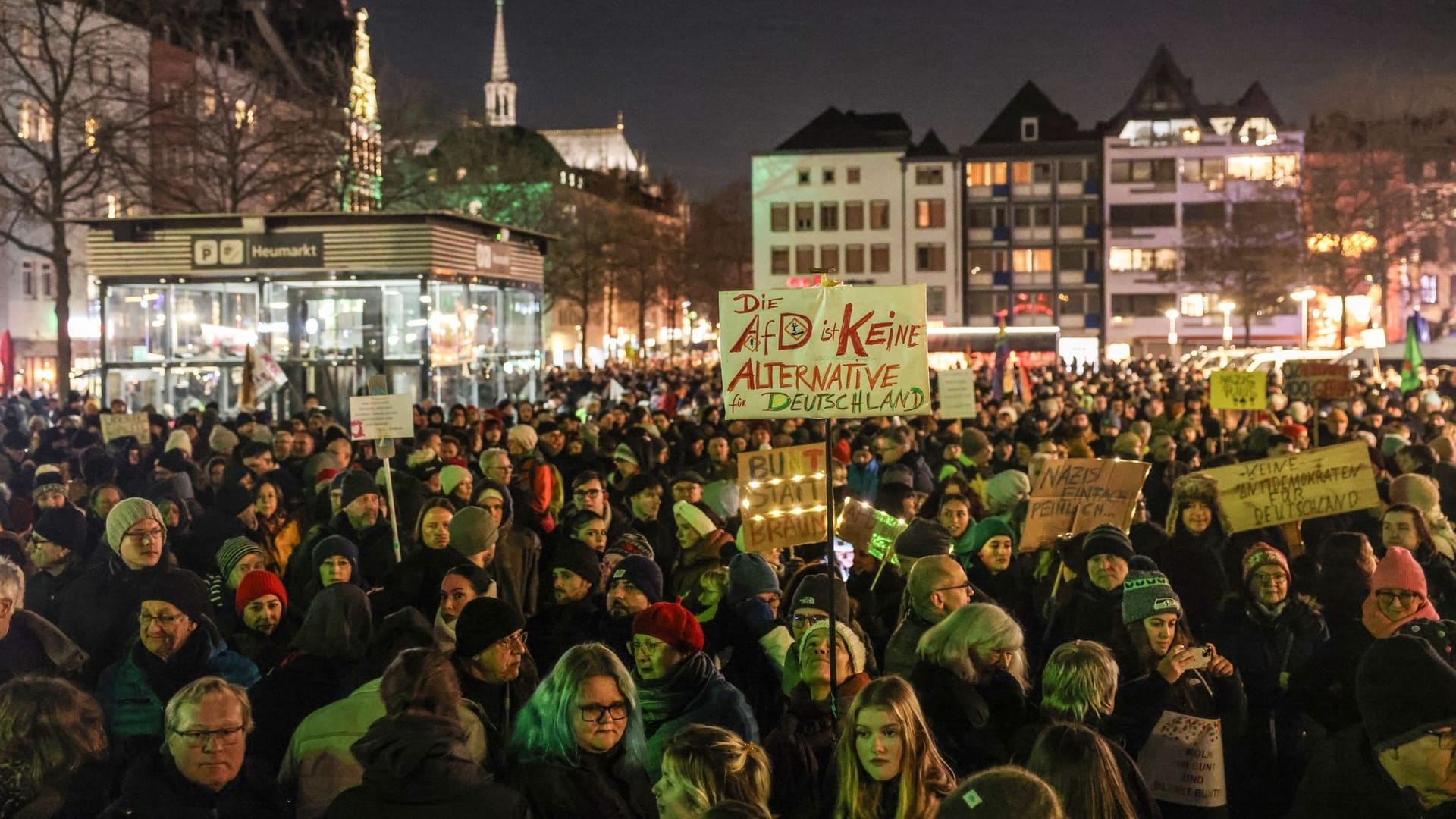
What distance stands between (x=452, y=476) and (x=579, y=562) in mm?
3260

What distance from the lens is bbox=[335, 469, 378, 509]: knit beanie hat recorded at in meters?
9.41

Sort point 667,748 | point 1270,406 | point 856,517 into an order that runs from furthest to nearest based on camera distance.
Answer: point 1270,406 → point 856,517 → point 667,748

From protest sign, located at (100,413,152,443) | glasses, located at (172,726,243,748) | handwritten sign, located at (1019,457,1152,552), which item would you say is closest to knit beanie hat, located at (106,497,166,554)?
glasses, located at (172,726,243,748)

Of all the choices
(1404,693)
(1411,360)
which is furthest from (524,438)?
(1411,360)

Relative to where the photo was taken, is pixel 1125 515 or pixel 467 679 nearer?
pixel 467 679

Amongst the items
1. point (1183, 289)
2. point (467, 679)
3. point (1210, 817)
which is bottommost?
point (1210, 817)

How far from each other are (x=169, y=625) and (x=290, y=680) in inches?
19.5

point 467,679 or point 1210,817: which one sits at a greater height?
point 467,679

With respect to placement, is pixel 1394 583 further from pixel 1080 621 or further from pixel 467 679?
pixel 467 679

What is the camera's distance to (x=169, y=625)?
230 inches

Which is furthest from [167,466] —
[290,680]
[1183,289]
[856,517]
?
[1183,289]

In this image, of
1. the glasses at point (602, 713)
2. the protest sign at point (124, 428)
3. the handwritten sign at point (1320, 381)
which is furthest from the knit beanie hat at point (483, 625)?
the handwritten sign at point (1320, 381)

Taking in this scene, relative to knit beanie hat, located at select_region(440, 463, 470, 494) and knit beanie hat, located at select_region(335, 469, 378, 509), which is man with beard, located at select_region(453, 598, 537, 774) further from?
knit beanie hat, located at select_region(440, 463, 470, 494)

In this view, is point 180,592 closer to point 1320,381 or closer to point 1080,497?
point 1080,497
